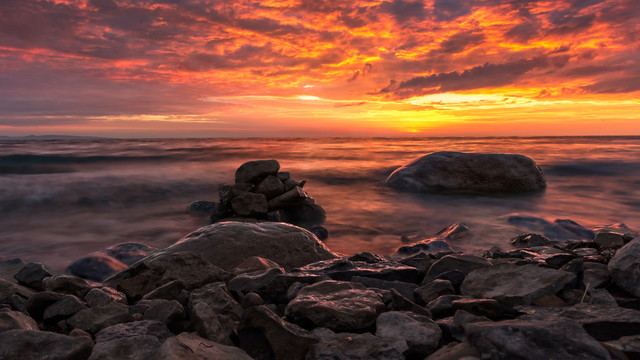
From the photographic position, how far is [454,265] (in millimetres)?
3318

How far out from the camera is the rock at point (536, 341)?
175 centimetres

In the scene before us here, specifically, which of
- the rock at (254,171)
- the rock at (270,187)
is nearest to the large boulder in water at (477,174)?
the rock at (270,187)

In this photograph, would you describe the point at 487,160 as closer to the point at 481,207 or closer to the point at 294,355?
the point at 481,207

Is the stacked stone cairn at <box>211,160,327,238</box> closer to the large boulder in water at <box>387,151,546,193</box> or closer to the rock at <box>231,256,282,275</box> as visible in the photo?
the rock at <box>231,256,282,275</box>

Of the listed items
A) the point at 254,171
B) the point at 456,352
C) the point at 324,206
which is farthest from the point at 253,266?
the point at 324,206

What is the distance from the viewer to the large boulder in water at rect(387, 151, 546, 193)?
1091cm

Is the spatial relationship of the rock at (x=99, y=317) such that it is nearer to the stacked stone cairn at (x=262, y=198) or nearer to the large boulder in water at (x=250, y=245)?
the large boulder in water at (x=250, y=245)

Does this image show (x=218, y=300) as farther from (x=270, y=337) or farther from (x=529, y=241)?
(x=529, y=241)

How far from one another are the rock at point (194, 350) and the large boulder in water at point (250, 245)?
2.16 metres

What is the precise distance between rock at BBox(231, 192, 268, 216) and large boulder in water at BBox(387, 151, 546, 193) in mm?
5528

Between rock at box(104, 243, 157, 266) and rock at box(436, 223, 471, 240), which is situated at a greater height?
rock at box(436, 223, 471, 240)

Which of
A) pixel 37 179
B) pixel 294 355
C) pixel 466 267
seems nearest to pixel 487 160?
pixel 466 267

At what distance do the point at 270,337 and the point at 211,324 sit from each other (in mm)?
372

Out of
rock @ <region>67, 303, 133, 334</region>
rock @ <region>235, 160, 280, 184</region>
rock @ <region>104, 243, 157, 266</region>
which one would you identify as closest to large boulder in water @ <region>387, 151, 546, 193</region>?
rock @ <region>235, 160, 280, 184</region>
